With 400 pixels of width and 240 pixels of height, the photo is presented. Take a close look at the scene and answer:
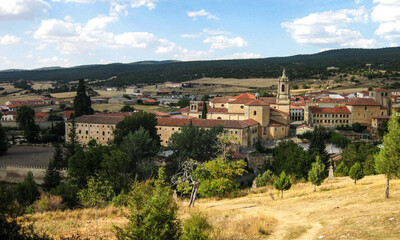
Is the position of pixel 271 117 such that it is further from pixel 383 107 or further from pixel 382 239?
pixel 382 239

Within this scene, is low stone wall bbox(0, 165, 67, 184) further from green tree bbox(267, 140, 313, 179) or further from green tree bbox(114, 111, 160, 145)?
green tree bbox(267, 140, 313, 179)

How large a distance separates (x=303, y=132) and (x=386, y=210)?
40.1 meters

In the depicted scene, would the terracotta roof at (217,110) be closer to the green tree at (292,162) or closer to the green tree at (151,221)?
the green tree at (292,162)

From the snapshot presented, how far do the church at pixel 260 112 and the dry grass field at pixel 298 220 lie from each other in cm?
3267

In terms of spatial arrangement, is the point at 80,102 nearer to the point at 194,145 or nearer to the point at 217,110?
the point at 217,110

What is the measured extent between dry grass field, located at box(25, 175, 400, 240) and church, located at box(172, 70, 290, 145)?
32675 millimetres

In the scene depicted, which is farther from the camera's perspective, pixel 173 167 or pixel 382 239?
pixel 173 167

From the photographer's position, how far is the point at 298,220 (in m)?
15.0

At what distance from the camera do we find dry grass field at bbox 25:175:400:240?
40.1 feet

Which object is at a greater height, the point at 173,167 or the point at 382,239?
the point at 382,239

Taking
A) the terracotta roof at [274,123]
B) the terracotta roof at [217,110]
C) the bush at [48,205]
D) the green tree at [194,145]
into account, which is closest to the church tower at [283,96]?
the terracotta roof at [274,123]

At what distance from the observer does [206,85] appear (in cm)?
15725

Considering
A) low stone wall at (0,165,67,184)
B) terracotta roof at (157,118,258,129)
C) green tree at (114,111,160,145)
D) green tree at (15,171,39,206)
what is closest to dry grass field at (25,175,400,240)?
green tree at (15,171,39,206)

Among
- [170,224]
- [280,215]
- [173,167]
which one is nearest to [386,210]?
[280,215]
